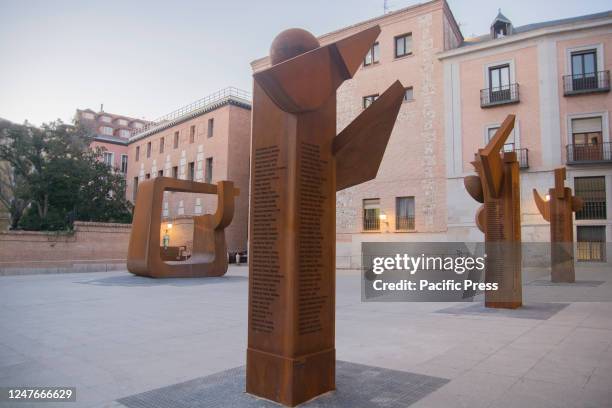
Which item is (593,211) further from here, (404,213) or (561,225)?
(404,213)

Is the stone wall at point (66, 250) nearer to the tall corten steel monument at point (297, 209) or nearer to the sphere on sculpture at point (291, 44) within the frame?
the tall corten steel monument at point (297, 209)

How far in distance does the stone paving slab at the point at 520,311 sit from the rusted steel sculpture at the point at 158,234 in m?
10.7

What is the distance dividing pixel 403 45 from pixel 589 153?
449 inches

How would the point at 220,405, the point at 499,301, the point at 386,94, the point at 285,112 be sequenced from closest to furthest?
the point at 220,405, the point at 285,112, the point at 386,94, the point at 499,301

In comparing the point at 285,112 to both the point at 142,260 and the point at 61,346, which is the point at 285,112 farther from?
the point at 142,260

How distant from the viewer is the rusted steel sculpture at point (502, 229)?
31.0 ft

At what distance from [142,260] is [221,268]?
338 centimetres

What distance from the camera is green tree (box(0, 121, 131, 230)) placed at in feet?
93.8

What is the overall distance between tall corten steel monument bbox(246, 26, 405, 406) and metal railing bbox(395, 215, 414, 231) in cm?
2184

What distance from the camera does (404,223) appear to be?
25.9 metres

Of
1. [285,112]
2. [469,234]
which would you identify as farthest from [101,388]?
[469,234]

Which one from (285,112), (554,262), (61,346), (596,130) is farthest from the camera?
→ (596,130)

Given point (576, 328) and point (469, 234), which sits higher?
point (469, 234)

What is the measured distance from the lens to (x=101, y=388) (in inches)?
164
